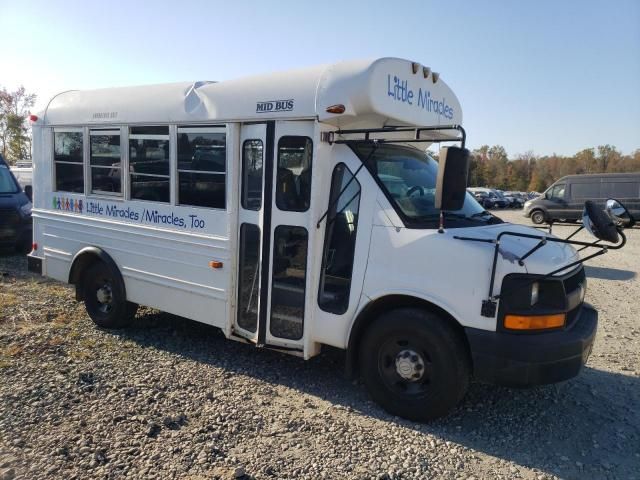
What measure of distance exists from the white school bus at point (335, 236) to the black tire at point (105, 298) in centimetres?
5

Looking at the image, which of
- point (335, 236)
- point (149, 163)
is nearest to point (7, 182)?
point (149, 163)

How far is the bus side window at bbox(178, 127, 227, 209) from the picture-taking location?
15.7 feet

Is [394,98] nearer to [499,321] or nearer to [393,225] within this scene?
[393,225]

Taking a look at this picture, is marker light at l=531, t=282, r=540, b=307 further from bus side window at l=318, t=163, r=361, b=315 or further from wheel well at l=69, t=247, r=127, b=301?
wheel well at l=69, t=247, r=127, b=301

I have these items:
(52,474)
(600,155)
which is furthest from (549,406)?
(600,155)

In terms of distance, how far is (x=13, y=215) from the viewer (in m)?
10.6

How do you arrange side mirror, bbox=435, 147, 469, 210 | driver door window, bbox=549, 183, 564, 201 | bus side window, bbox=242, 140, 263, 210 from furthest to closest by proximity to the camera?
driver door window, bbox=549, 183, 564, 201, bus side window, bbox=242, 140, 263, 210, side mirror, bbox=435, 147, 469, 210

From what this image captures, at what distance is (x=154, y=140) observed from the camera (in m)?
5.24

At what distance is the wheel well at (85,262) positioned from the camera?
5746 mm

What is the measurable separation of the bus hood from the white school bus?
2 centimetres

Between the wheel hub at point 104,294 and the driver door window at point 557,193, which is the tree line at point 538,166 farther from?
the wheel hub at point 104,294

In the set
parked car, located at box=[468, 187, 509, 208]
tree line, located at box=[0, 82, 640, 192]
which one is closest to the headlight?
parked car, located at box=[468, 187, 509, 208]

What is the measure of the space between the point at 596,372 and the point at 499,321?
7.66ft

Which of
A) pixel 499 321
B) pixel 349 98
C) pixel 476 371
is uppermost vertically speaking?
pixel 349 98
